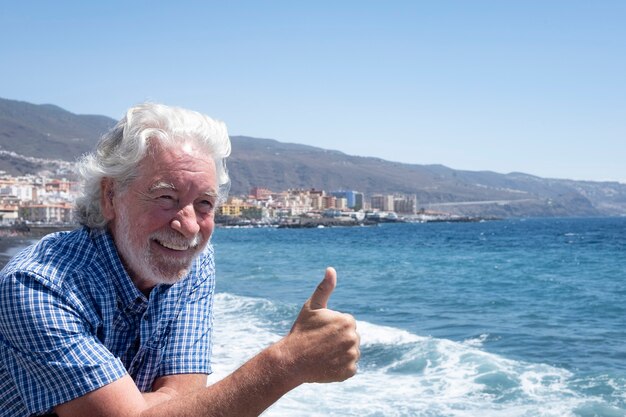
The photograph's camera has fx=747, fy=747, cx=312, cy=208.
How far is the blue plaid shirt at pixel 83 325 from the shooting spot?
1362mm

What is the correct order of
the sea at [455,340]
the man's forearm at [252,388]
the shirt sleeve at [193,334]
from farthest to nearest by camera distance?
the sea at [455,340], the shirt sleeve at [193,334], the man's forearm at [252,388]

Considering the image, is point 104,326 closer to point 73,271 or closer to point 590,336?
point 73,271

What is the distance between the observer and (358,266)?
101ft

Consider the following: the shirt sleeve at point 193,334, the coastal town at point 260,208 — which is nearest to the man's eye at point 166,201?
the shirt sleeve at point 193,334

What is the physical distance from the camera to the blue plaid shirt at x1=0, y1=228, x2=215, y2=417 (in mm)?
1362

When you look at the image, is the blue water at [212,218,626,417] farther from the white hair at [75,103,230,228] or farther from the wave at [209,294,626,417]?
the white hair at [75,103,230,228]

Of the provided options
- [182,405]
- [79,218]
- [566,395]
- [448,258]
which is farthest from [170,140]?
[448,258]

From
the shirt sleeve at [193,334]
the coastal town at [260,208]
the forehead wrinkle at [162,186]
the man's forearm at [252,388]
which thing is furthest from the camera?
the coastal town at [260,208]

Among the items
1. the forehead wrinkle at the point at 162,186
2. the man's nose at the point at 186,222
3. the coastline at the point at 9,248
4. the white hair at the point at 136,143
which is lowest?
the coastline at the point at 9,248

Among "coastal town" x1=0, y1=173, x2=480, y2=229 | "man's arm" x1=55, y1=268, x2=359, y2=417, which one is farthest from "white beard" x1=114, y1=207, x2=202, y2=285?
"coastal town" x1=0, y1=173, x2=480, y2=229

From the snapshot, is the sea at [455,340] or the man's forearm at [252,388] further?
the sea at [455,340]

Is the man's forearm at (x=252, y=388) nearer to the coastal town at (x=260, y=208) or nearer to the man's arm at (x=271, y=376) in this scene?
the man's arm at (x=271, y=376)

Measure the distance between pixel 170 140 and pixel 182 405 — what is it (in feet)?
1.78

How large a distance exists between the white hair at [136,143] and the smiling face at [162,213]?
3 cm
